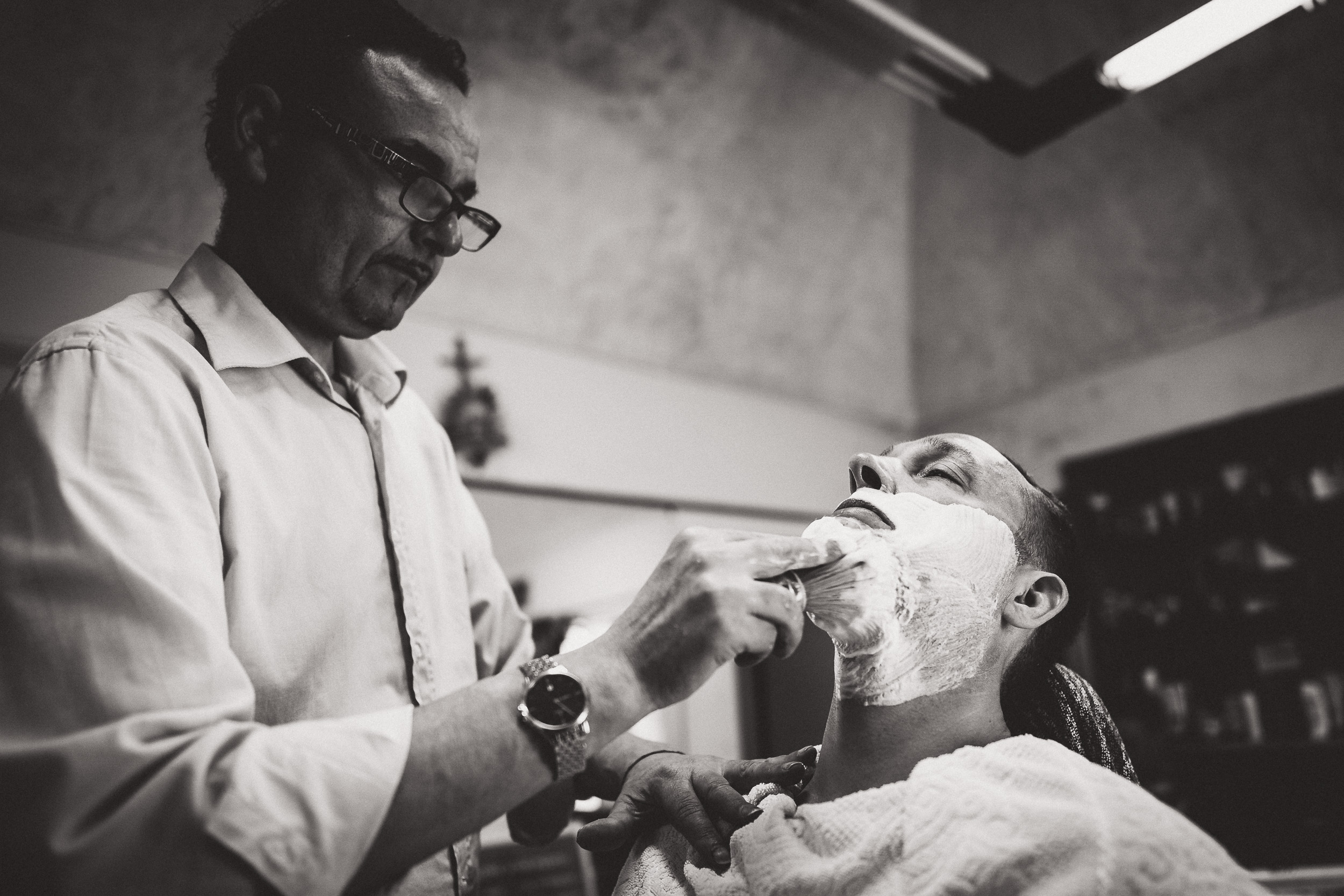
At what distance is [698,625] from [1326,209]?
15.8 ft

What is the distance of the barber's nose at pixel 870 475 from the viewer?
1579 mm

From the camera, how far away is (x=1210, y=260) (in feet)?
15.7

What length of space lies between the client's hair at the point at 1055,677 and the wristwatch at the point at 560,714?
3.02 feet

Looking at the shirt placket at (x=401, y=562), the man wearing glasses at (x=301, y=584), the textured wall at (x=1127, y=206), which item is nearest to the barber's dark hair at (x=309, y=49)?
the man wearing glasses at (x=301, y=584)

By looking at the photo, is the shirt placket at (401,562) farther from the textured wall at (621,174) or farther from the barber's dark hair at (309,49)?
the textured wall at (621,174)

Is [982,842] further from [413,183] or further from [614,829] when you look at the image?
[413,183]

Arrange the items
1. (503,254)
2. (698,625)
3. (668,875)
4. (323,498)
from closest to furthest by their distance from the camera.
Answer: (698,625) → (323,498) → (668,875) → (503,254)

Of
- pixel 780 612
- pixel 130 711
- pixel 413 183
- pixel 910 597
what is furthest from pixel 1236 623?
pixel 130 711

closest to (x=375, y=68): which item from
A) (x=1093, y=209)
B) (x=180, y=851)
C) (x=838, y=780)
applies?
(x=180, y=851)

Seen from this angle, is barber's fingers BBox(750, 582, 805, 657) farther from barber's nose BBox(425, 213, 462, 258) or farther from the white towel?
barber's nose BBox(425, 213, 462, 258)

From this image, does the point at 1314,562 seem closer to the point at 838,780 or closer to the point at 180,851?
the point at 838,780

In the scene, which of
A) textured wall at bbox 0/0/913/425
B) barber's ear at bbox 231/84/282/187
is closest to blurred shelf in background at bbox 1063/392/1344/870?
textured wall at bbox 0/0/913/425

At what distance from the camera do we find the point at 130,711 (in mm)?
883

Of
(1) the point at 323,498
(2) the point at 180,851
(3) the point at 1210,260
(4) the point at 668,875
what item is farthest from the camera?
(3) the point at 1210,260
